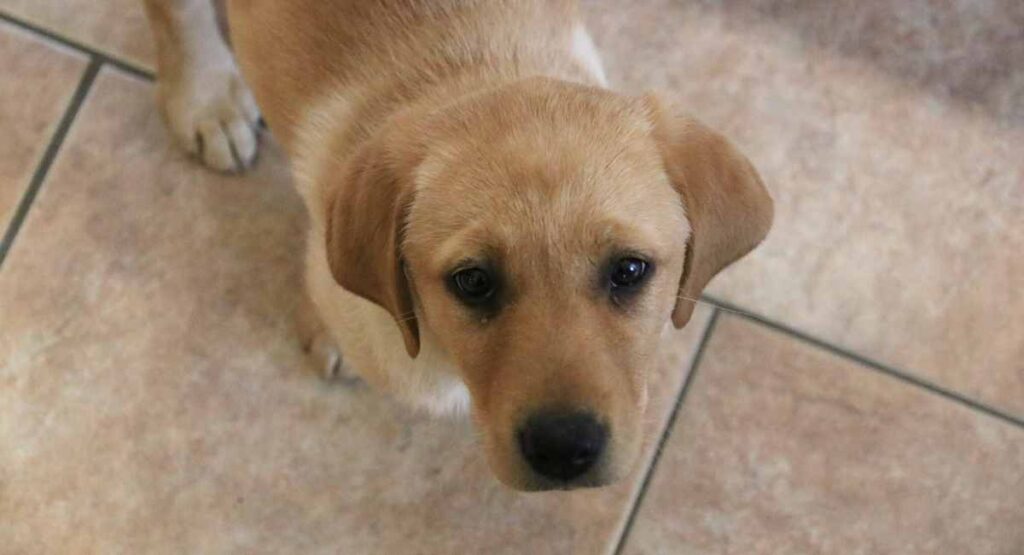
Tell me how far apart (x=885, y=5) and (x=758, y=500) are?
39.8 inches

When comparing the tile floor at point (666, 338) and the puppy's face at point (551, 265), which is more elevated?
the puppy's face at point (551, 265)

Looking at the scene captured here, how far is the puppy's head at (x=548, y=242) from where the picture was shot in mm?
1080

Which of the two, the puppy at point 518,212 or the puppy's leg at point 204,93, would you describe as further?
the puppy's leg at point 204,93

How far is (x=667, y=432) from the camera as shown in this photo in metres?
1.73

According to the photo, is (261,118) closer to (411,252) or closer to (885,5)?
(411,252)

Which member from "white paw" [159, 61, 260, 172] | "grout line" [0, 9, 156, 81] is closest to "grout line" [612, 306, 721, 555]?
"white paw" [159, 61, 260, 172]

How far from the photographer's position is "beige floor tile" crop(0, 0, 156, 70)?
1855 mm

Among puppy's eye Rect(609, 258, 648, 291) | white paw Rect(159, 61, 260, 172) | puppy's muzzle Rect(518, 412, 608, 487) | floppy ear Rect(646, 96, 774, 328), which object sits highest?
floppy ear Rect(646, 96, 774, 328)

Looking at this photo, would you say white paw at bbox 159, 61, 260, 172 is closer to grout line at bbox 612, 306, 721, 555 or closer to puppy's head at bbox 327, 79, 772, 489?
puppy's head at bbox 327, 79, 772, 489

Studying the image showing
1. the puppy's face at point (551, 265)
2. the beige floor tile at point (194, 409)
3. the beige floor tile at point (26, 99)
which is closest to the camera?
the puppy's face at point (551, 265)

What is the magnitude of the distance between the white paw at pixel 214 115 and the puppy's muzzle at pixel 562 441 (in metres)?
0.96

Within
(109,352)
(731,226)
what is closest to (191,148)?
(109,352)

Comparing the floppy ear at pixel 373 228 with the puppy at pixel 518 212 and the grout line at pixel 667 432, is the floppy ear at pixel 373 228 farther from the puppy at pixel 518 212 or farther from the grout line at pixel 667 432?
the grout line at pixel 667 432

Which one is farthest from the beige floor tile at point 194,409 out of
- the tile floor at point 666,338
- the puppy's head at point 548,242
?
the puppy's head at point 548,242
